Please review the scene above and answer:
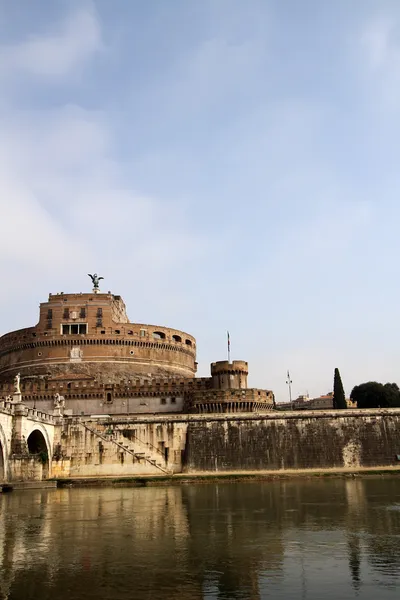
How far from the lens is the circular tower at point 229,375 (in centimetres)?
6531

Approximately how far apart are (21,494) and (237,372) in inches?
1317

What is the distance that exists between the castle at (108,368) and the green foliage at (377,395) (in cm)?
2763

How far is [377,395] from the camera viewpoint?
87188 millimetres

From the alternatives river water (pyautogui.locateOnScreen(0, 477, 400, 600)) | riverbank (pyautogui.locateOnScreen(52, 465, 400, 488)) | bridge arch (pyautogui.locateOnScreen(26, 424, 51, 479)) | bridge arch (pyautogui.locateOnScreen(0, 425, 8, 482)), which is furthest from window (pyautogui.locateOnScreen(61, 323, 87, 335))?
river water (pyautogui.locateOnScreen(0, 477, 400, 600))

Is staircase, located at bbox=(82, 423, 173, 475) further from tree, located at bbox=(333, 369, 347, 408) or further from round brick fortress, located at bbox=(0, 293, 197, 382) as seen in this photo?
tree, located at bbox=(333, 369, 347, 408)

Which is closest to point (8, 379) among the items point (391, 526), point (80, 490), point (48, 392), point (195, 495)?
point (48, 392)

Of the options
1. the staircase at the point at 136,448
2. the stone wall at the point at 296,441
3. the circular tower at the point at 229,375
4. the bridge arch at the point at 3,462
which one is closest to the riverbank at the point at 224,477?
the stone wall at the point at 296,441

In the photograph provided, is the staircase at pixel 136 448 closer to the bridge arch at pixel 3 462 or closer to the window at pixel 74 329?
the bridge arch at pixel 3 462

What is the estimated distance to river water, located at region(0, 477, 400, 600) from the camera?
42.6 feet

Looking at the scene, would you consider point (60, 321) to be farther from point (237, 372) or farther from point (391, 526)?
point (391, 526)

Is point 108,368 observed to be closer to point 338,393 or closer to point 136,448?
point 136,448

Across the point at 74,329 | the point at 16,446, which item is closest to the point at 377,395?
the point at 74,329

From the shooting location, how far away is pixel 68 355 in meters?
74.1

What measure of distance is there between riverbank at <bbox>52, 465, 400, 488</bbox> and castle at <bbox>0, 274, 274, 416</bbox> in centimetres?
1216
